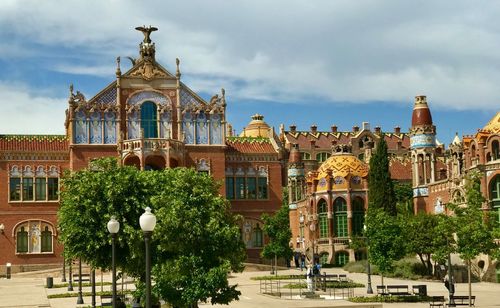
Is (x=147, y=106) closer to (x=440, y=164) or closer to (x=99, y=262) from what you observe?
(x=99, y=262)

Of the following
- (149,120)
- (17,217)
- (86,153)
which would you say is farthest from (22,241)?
(149,120)

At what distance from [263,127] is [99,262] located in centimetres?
9349

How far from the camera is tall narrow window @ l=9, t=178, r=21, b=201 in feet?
238

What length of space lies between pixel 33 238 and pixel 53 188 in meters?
4.66

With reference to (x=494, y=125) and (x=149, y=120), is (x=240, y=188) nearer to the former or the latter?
(x=149, y=120)

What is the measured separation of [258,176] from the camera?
257 ft

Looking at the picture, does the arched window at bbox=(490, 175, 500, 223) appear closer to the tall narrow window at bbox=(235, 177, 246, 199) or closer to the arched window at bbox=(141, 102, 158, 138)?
the tall narrow window at bbox=(235, 177, 246, 199)

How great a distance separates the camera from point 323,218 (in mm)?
83625

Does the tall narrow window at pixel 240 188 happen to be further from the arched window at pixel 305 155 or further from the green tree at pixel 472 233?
the arched window at pixel 305 155

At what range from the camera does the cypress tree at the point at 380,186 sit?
74.4 metres

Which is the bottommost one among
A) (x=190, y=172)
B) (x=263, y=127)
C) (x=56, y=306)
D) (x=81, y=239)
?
(x=56, y=306)

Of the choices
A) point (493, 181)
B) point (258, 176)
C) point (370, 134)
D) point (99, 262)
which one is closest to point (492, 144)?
point (493, 181)

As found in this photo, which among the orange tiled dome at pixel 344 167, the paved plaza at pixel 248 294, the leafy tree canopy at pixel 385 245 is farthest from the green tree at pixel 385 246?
the orange tiled dome at pixel 344 167

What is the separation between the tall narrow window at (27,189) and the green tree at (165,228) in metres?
31.3
